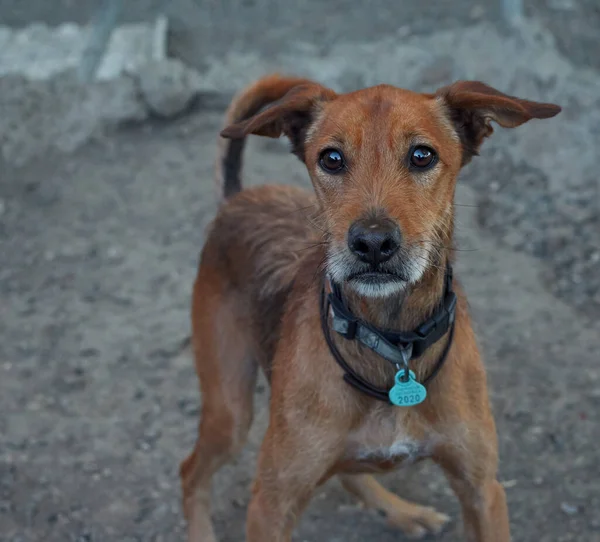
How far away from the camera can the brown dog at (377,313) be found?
307cm

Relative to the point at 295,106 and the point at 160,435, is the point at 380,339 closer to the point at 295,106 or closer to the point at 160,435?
the point at 295,106

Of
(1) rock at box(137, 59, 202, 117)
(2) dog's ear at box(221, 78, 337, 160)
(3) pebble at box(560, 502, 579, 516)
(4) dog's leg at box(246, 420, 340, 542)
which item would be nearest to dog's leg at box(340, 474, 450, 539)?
(3) pebble at box(560, 502, 579, 516)

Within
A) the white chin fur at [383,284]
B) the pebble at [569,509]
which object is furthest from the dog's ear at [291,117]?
the pebble at [569,509]

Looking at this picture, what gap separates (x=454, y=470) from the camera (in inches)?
138

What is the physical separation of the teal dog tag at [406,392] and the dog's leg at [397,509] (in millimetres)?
1309

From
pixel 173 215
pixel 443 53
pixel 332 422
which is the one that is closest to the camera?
pixel 332 422

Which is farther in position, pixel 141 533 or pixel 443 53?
pixel 443 53

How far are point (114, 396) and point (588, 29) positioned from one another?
4842mm

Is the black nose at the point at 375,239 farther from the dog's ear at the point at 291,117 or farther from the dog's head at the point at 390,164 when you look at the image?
the dog's ear at the point at 291,117

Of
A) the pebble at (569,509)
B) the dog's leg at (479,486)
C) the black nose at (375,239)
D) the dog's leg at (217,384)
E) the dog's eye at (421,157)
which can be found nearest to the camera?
the black nose at (375,239)

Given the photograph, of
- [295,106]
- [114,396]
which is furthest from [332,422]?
[114,396]

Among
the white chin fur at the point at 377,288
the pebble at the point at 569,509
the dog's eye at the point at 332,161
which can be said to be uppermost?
the dog's eye at the point at 332,161

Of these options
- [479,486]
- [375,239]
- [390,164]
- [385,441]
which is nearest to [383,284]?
[375,239]

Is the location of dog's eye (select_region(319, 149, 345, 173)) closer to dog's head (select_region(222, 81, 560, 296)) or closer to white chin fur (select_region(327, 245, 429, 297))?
dog's head (select_region(222, 81, 560, 296))
